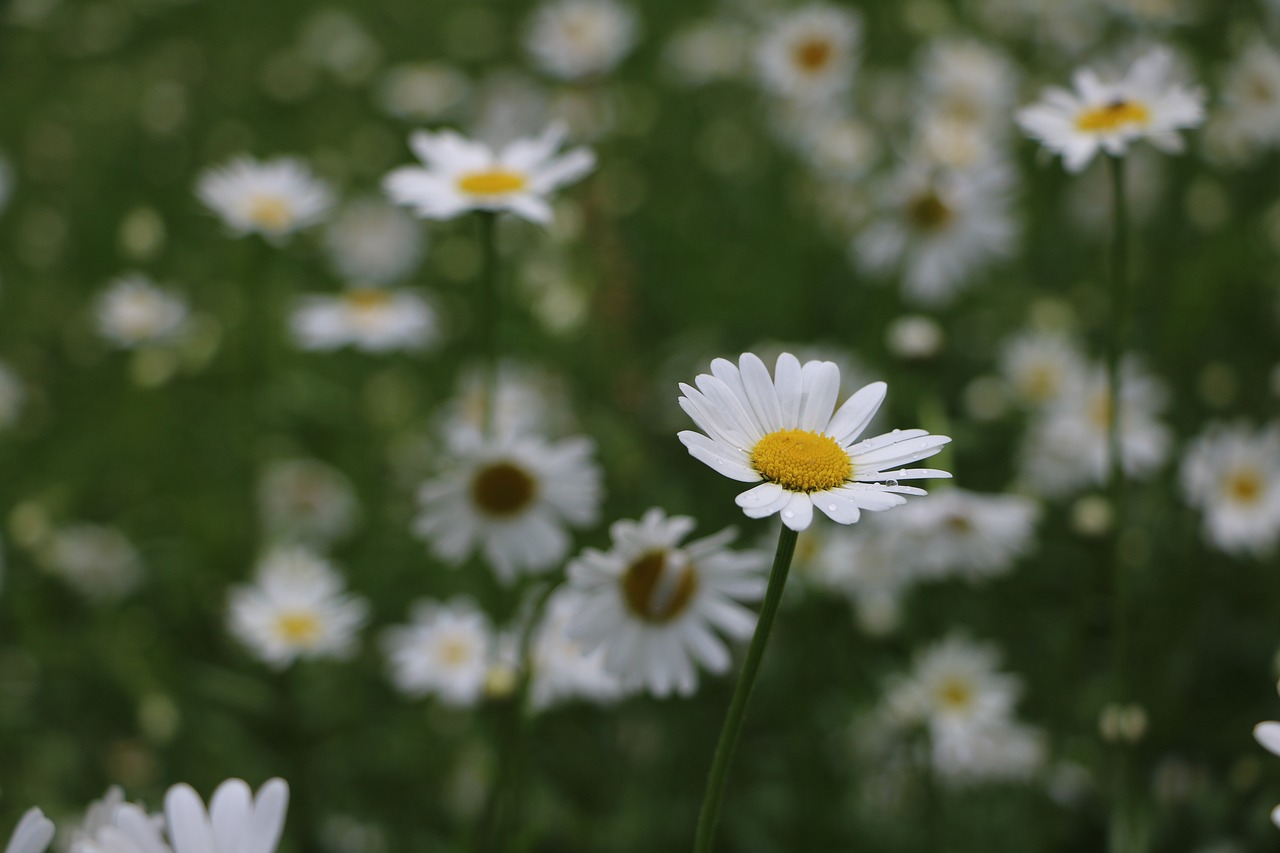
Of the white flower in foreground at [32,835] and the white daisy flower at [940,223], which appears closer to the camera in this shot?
the white flower in foreground at [32,835]

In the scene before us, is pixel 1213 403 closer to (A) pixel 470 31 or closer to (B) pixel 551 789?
(B) pixel 551 789

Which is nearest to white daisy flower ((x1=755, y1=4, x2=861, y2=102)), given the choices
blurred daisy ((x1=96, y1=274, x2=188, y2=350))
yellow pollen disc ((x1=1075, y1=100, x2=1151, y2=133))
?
yellow pollen disc ((x1=1075, y1=100, x2=1151, y2=133))

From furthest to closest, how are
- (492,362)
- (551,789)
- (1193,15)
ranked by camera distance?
(1193,15), (551,789), (492,362)

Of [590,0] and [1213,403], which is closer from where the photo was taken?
[1213,403]

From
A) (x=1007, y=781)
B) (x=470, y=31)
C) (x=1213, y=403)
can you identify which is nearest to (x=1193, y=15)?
(x=1213, y=403)

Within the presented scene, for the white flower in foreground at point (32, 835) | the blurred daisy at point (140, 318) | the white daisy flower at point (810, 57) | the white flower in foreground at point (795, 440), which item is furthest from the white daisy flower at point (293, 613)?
the white daisy flower at point (810, 57)

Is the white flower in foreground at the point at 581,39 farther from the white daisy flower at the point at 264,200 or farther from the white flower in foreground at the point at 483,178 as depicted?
the white flower in foreground at the point at 483,178
